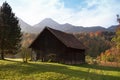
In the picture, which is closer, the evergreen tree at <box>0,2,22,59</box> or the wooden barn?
the wooden barn

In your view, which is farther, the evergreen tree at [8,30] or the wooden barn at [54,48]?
the evergreen tree at [8,30]

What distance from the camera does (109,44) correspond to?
395ft

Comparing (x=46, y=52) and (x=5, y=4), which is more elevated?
(x=5, y=4)

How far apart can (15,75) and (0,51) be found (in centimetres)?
2494

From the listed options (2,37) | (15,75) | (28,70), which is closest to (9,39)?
(2,37)

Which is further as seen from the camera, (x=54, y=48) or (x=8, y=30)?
(x=54, y=48)

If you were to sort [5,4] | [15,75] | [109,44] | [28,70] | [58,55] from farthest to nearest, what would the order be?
[109,44] < [5,4] < [58,55] < [28,70] < [15,75]

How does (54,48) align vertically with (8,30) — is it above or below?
below

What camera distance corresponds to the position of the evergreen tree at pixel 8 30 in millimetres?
49763

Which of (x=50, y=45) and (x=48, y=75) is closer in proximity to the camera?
Result: (x=48, y=75)

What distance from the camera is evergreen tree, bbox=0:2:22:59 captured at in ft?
163

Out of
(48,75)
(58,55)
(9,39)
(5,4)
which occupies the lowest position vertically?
(48,75)

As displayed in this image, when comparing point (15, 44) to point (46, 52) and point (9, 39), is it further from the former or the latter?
point (46, 52)

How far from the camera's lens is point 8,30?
49719 millimetres
